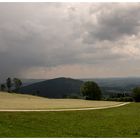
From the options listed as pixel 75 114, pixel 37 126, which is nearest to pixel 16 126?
pixel 37 126

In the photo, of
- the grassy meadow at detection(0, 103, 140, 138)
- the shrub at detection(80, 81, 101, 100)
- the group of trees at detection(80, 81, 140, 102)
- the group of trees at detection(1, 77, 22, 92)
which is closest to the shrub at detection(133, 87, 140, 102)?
the group of trees at detection(80, 81, 140, 102)

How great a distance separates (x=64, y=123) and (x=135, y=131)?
660cm

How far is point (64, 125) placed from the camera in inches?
1185

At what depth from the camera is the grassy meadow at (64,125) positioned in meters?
Result: 24.9

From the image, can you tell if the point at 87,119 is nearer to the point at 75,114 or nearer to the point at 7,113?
the point at 75,114

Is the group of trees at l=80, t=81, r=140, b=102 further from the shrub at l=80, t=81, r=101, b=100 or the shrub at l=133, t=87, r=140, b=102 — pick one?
the shrub at l=133, t=87, r=140, b=102

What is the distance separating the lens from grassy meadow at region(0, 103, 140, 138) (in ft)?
81.8

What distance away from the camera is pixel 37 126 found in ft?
94.5

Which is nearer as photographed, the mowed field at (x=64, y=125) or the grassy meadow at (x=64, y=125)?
the mowed field at (x=64, y=125)

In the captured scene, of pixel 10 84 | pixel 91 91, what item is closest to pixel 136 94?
pixel 91 91

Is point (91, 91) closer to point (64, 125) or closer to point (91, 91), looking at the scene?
point (91, 91)

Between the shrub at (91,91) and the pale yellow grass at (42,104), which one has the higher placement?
the shrub at (91,91)

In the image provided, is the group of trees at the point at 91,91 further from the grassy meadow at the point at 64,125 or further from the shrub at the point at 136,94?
the grassy meadow at the point at 64,125

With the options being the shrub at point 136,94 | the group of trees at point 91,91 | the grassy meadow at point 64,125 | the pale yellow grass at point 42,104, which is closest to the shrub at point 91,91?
the group of trees at point 91,91
